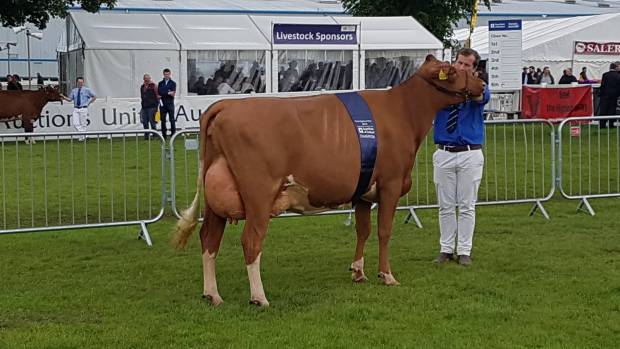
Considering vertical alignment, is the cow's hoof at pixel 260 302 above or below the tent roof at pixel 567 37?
below

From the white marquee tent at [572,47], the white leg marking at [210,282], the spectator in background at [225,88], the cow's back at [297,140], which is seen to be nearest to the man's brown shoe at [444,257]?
the cow's back at [297,140]

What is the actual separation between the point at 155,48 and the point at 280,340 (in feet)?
85.2

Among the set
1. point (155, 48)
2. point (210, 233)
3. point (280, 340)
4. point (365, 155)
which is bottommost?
point (280, 340)

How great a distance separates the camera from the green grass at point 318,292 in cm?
684

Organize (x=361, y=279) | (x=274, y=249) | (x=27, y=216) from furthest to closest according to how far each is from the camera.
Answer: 1. (x=27, y=216)
2. (x=274, y=249)
3. (x=361, y=279)

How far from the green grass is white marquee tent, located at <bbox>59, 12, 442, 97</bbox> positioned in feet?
66.5

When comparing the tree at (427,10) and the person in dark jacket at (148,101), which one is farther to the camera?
the tree at (427,10)

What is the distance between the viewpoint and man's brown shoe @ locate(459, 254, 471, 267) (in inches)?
376

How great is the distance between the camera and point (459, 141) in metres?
9.43

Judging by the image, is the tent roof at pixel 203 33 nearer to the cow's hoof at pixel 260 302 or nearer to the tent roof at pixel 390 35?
the tent roof at pixel 390 35

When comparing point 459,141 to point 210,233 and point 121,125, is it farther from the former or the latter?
point 121,125

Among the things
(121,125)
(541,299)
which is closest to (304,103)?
(541,299)

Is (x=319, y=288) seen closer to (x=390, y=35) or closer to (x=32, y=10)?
(x=390, y=35)

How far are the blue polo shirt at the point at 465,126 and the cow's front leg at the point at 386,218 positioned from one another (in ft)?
3.87
